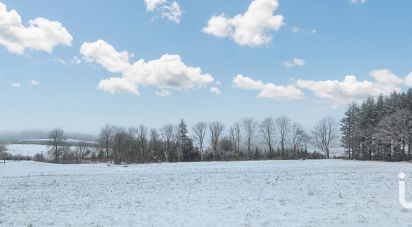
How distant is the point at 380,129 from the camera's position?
83.1 metres

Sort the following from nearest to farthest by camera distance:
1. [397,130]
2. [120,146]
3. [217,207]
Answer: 1. [217,207]
2. [397,130]
3. [120,146]

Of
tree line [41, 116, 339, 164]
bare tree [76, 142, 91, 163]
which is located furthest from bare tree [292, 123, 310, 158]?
bare tree [76, 142, 91, 163]

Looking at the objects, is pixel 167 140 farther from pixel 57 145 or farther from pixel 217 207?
pixel 217 207

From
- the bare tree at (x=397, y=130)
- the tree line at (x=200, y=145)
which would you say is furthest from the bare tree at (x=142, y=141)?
the bare tree at (x=397, y=130)

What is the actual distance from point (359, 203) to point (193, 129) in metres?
119

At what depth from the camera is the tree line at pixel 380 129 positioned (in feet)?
265

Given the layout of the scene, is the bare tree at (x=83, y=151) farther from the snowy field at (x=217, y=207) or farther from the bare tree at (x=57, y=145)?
the snowy field at (x=217, y=207)

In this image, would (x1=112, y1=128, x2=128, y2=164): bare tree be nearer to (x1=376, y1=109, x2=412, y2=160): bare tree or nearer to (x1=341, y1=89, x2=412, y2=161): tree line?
(x1=341, y1=89, x2=412, y2=161): tree line

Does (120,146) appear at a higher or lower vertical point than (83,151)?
higher

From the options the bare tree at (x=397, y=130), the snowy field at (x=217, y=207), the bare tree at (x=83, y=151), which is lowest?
the bare tree at (x=83, y=151)

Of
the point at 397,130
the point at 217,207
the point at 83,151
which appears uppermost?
the point at 397,130

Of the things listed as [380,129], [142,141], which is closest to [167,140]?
[142,141]

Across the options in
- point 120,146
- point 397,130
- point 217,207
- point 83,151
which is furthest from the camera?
point 83,151

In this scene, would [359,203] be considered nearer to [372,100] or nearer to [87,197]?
[87,197]
